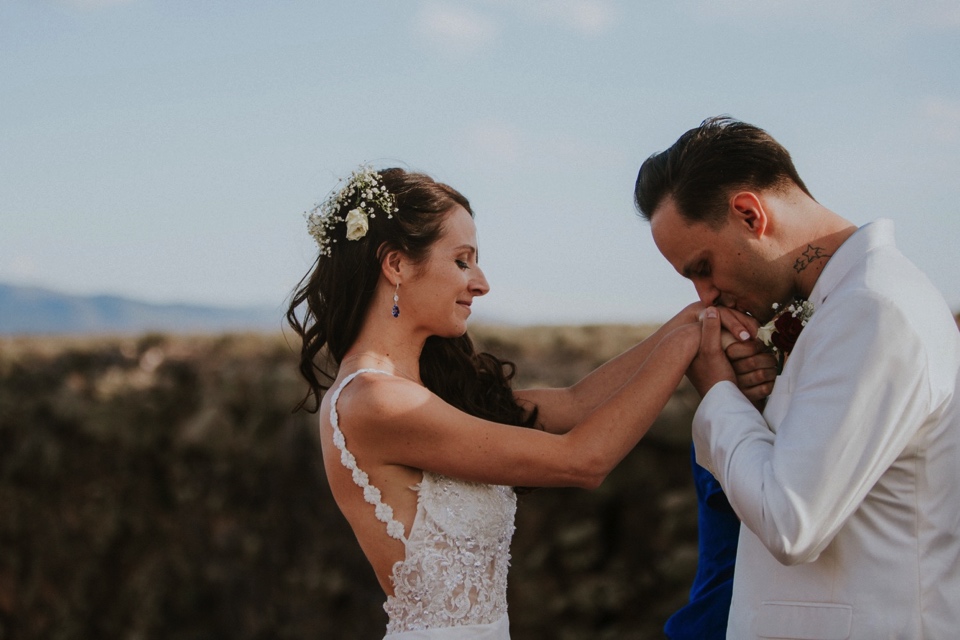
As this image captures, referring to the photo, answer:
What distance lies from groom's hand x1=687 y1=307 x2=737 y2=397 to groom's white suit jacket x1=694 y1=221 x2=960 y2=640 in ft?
1.04

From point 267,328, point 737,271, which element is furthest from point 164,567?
point 737,271

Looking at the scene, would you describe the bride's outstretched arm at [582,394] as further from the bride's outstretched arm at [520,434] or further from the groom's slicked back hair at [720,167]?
the groom's slicked back hair at [720,167]

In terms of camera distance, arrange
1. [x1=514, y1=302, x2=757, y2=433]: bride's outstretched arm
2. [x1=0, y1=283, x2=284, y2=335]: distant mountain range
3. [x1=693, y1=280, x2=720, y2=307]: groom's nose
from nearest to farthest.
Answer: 1. [x1=693, y1=280, x2=720, y2=307]: groom's nose
2. [x1=514, y1=302, x2=757, y2=433]: bride's outstretched arm
3. [x1=0, y1=283, x2=284, y2=335]: distant mountain range

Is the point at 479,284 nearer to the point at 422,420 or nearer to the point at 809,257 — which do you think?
the point at 422,420

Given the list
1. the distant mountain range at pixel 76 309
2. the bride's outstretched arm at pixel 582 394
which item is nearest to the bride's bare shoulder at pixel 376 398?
the bride's outstretched arm at pixel 582 394

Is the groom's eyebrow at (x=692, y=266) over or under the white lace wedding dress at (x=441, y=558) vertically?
over

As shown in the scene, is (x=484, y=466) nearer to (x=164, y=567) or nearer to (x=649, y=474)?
(x=649, y=474)

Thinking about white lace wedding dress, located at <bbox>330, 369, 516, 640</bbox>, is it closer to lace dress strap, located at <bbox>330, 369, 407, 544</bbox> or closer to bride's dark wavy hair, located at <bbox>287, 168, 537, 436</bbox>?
lace dress strap, located at <bbox>330, 369, 407, 544</bbox>

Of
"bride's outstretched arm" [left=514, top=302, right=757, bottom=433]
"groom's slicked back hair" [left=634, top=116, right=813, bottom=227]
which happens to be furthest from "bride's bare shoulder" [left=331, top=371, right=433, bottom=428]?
"groom's slicked back hair" [left=634, top=116, right=813, bottom=227]

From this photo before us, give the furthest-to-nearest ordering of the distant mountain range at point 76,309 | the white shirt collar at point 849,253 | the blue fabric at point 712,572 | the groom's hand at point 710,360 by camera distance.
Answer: the distant mountain range at point 76,309, the blue fabric at point 712,572, the groom's hand at point 710,360, the white shirt collar at point 849,253

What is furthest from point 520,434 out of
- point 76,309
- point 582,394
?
point 76,309

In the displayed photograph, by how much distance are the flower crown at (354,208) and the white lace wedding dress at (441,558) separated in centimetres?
51

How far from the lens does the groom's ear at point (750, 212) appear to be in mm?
3066

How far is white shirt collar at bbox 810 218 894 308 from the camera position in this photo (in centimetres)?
283
